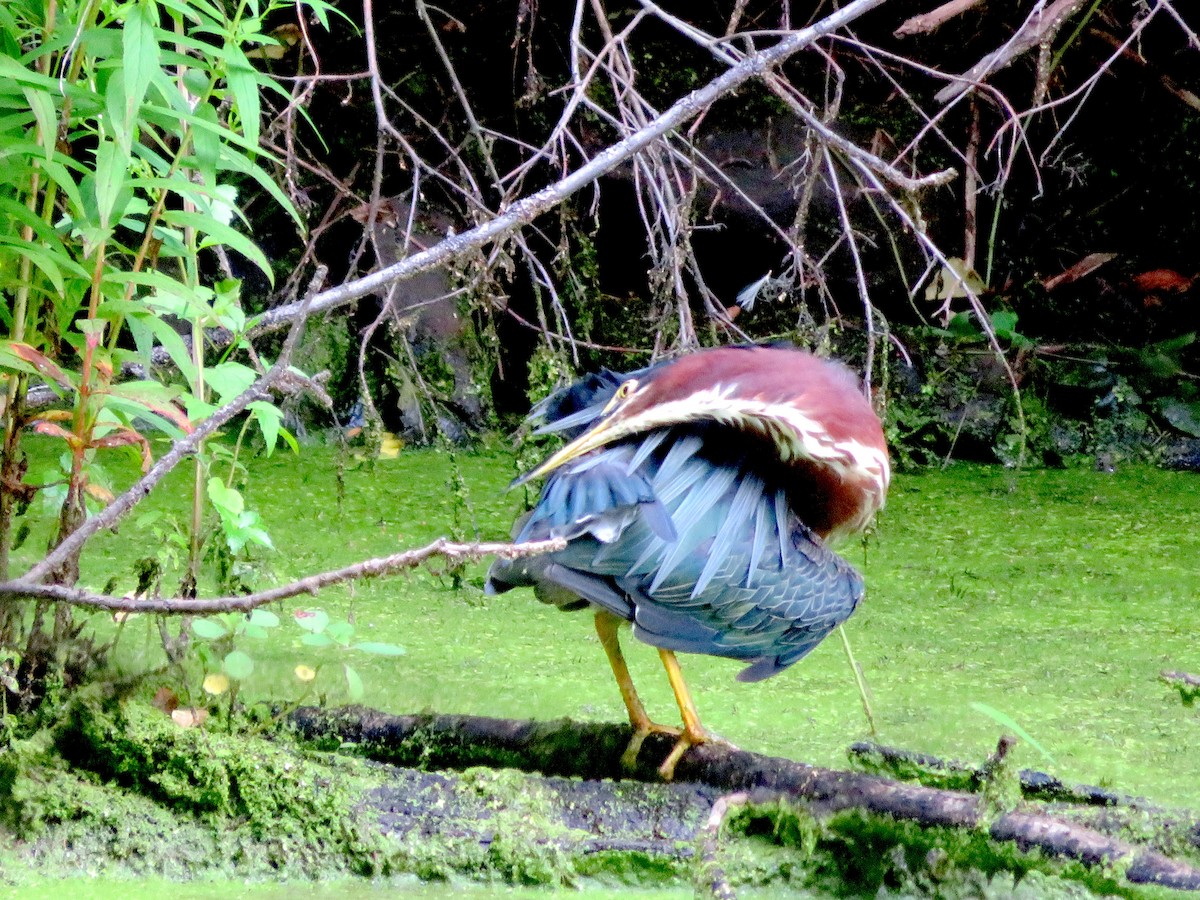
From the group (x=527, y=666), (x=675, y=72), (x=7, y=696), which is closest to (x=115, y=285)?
(x=7, y=696)

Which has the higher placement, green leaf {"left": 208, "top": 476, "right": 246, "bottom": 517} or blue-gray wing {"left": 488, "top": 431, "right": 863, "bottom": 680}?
green leaf {"left": 208, "top": 476, "right": 246, "bottom": 517}

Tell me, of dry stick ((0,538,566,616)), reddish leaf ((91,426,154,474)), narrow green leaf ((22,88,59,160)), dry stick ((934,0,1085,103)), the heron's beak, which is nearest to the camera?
dry stick ((0,538,566,616))

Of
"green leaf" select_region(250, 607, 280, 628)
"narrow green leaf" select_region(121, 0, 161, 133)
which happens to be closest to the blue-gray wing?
"green leaf" select_region(250, 607, 280, 628)

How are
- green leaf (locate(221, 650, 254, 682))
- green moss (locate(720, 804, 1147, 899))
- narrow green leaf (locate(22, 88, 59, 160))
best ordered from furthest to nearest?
1. green leaf (locate(221, 650, 254, 682))
2. green moss (locate(720, 804, 1147, 899))
3. narrow green leaf (locate(22, 88, 59, 160))

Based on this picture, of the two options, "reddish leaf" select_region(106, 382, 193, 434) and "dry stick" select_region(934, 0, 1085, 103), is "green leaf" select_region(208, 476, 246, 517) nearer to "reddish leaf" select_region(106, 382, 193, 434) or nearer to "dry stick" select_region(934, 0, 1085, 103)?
"reddish leaf" select_region(106, 382, 193, 434)

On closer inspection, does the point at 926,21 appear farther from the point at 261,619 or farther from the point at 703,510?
the point at 261,619

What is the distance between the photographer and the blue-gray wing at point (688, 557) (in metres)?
1.79

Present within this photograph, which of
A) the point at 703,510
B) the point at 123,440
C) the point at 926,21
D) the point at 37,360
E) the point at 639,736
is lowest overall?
the point at 639,736

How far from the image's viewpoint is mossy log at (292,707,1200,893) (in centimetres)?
139

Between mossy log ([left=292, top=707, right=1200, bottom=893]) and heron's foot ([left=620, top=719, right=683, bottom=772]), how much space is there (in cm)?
1

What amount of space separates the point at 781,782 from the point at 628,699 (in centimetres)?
37

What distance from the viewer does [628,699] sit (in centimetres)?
Answer: 192

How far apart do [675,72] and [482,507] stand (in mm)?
1648

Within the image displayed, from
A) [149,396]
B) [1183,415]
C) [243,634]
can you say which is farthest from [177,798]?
[1183,415]
